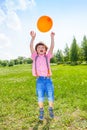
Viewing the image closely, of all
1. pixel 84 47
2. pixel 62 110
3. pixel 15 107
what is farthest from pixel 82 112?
pixel 84 47

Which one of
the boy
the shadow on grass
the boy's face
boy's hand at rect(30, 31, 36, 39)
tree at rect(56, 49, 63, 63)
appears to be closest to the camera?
the shadow on grass

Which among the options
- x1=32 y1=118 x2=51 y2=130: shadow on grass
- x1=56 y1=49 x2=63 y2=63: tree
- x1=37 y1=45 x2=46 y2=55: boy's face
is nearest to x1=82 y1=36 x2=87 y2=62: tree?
x1=56 y1=49 x2=63 y2=63: tree

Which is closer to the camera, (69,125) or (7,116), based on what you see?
(69,125)

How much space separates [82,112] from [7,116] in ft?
8.04

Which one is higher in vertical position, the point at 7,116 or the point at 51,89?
the point at 51,89

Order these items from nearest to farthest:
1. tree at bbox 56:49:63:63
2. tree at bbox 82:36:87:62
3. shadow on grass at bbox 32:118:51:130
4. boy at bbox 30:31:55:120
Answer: shadow on grass at bbox 32:118:51:130
boy at bbox 30:31:55:120
tree at bbox 82:36:87:62
tree at bbox 56:49:63:63

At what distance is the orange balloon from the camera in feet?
28.1

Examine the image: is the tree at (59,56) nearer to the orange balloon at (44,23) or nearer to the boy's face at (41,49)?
the orange balloon at (44,23)

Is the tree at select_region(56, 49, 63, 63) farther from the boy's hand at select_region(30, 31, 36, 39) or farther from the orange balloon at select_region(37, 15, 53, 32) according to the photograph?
the boy's hand at select_region(30, 31, 36, 39)

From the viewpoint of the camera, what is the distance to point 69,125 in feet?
24.8

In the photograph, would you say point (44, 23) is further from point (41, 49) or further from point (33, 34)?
point (41, 49)

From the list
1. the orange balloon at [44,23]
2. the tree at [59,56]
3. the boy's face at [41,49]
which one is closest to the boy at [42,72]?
the boy's face at [41,49]

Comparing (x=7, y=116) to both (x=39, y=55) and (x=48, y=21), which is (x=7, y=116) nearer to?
(x=39, y=55)


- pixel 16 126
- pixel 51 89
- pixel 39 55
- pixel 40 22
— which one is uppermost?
pixel 40 22
